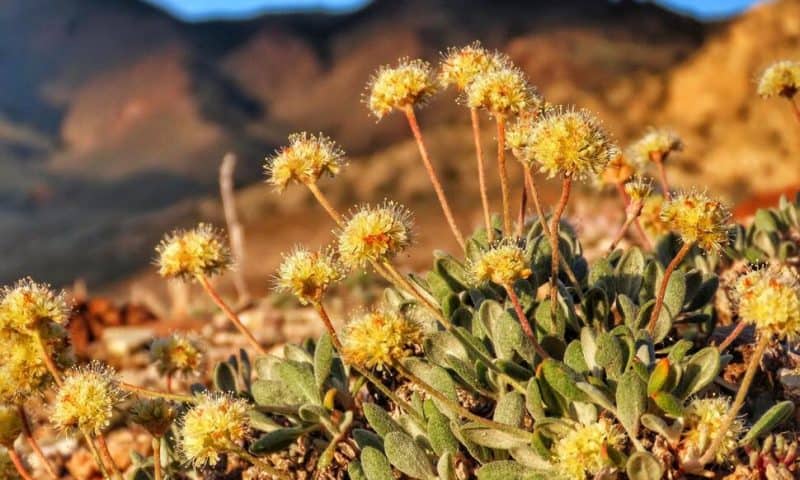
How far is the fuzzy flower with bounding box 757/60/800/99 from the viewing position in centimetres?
404

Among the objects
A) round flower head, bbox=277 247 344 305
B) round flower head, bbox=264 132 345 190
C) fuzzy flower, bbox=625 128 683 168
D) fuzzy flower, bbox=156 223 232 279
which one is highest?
fuzzy flower, bbox=625 128 683 168

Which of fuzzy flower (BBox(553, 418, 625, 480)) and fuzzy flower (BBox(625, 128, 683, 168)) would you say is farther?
fuzzy flower (BBox(625, 128, 683, 168))

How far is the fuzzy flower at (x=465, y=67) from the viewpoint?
3518 mm

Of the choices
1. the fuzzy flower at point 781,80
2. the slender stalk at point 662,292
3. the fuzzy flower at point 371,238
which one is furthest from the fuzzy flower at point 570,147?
the fuzzy flower at point 781,80

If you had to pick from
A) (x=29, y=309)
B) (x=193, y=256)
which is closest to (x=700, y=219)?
(x=193, y=256)

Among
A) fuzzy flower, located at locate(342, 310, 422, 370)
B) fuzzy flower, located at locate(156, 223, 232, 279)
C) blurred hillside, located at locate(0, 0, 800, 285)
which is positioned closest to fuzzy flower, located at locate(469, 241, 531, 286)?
fuzzy flower, located at locate(342, 310, 422, 370)

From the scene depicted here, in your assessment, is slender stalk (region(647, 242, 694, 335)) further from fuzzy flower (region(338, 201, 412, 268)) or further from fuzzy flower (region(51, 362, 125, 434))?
fuzzy flower (region(51, 362, 125, 434))

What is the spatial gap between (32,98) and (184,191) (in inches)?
1343

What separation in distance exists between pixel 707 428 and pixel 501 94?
1.34 metres

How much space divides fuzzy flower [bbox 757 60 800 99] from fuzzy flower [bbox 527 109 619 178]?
1577mm

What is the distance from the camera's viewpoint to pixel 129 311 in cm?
927

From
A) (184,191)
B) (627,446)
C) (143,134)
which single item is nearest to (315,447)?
(627,446)

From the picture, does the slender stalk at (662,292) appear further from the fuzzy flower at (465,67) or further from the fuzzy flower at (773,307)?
the fuzzy flower at (465,67)

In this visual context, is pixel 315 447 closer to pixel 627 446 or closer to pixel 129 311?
pixel 627 446
